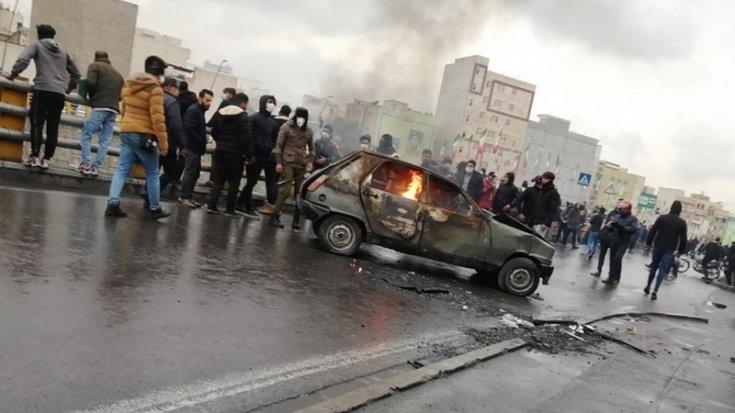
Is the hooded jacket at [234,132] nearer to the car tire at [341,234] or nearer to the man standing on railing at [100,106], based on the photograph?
the man standing on railing at [100,106]

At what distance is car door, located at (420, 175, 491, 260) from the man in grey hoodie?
5.49 m

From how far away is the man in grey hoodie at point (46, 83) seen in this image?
7.49m

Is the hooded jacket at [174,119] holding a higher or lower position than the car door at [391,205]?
higher

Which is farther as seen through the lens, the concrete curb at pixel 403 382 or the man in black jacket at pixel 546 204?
the man in black jacket at pixel 546 204

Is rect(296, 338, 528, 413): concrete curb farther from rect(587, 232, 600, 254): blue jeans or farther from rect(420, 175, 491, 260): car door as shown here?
rect(587, 232, 600, 254): blue jeans

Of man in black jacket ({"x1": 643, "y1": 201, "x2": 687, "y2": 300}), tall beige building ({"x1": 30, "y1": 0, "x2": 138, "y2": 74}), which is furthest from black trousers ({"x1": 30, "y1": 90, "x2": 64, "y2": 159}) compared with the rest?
tall beige building ({"x1": 30, "y1": 0, "x2": 138, "y2": 74})

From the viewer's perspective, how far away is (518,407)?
12.2 ft

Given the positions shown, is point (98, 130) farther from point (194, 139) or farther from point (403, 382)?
point (403, 382)

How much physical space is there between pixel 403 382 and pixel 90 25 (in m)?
54.4

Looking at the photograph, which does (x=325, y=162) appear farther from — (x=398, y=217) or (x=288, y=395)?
(x=288, y=395)

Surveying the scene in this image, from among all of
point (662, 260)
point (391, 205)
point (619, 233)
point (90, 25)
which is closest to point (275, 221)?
point (391, 205)

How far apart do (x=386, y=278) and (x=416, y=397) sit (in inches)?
130

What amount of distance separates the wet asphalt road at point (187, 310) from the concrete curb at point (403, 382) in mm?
266

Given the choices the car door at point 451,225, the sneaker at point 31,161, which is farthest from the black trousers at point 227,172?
the car door at point 451,225
